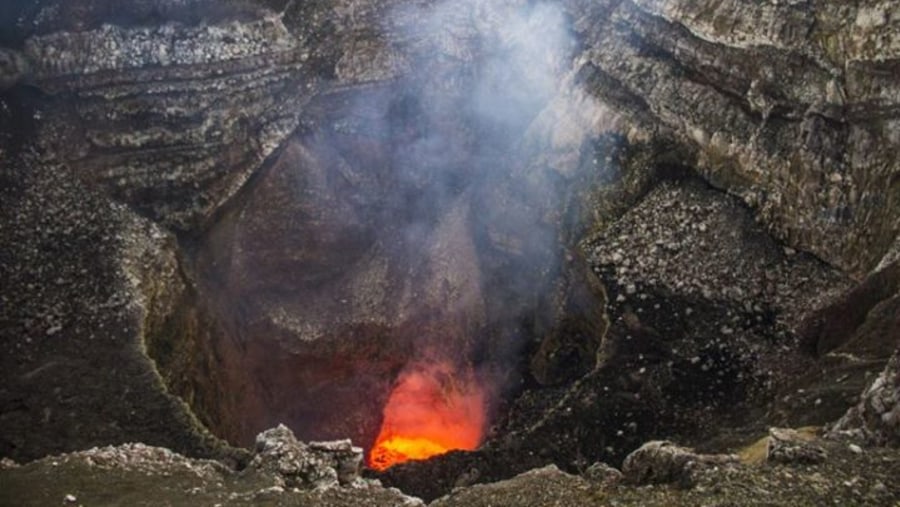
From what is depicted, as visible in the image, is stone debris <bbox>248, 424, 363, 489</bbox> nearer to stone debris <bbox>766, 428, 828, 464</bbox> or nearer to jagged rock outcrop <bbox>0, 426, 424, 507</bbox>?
jagged rock outcrop <bbox>0, 426, 424, 507</bbox>

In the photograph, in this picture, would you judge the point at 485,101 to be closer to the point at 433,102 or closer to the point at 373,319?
the point at 433,102

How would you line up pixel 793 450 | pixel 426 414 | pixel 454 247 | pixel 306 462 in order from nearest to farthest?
pixel 793 450
pixel 306 462
pixel 454 247
pixel 426 414

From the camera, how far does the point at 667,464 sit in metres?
13.4

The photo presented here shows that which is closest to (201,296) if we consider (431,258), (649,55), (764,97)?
(431,258)

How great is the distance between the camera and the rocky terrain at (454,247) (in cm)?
1560

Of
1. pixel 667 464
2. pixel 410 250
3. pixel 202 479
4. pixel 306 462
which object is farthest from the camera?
pixel 410 250

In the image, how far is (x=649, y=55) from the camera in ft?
75.6

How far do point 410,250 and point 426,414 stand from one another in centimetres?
564

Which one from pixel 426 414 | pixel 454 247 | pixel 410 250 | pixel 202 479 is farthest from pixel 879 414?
pixel 426 414

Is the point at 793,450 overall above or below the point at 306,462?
below

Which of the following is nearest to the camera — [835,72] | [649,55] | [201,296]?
[835,72]

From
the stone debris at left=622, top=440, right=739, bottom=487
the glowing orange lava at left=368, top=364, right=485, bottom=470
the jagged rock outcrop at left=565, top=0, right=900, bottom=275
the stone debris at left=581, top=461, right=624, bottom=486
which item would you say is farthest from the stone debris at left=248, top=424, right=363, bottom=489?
the glowing orange lava at left=368, top=364, right=485, bottom=470

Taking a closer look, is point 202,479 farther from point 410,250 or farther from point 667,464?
point 410,250

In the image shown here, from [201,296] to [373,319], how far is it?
234 inches
